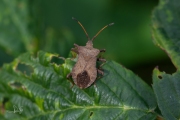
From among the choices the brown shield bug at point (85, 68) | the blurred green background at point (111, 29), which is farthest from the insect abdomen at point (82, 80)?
the blurred green background at point (111, 29)

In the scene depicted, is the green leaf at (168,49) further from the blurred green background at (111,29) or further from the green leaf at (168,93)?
the blurred green background at (111,29)

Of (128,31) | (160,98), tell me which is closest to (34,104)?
(160,98)

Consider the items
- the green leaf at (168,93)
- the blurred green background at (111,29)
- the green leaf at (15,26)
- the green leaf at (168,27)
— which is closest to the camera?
the green leaf at (168,93)

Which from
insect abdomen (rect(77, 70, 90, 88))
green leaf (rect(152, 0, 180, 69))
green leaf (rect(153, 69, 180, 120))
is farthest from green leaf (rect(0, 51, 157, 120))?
green leaf (rect(152, 0, 180, 69))

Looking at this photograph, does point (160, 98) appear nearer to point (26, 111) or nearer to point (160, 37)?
point (160, 37)

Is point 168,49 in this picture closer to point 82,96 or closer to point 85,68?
point 85,68
